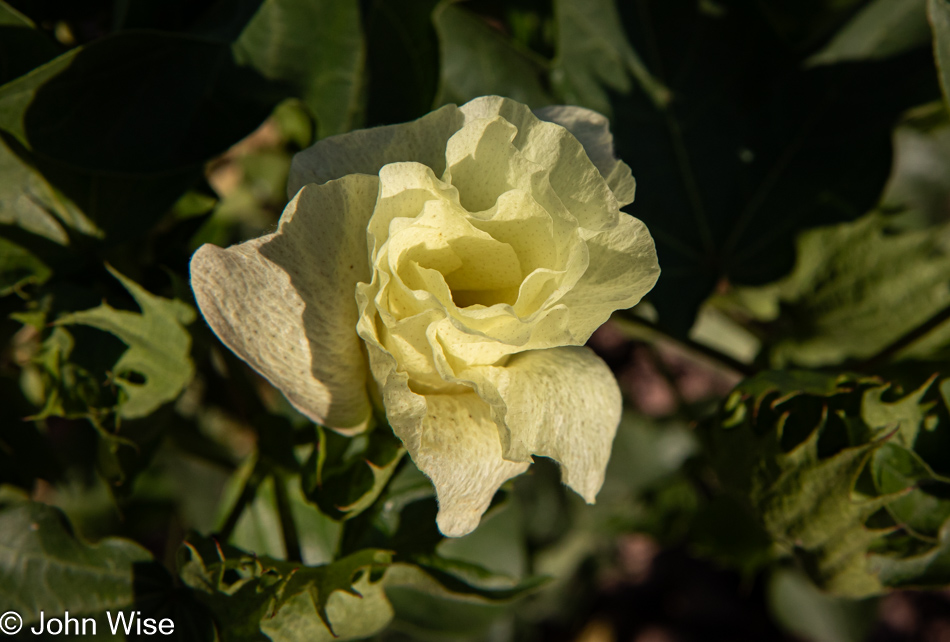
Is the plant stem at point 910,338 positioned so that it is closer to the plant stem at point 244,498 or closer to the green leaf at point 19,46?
the plant stem at point 244,498

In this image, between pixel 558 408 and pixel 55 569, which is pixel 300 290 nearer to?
pixel 558 408

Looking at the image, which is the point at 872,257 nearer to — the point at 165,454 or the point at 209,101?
the point at 209,101

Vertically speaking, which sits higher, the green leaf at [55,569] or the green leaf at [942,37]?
the green leaf at [942,37]

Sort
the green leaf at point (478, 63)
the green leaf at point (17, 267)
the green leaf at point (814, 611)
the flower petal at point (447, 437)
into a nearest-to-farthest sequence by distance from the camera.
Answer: the flower petal at point (447, 437), the green leaf at point (17, 267), the green leaf at point (478, 63), the green leaf at point (814, 611)

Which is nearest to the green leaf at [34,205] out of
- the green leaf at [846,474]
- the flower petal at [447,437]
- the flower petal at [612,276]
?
the flower petal at [447,437]

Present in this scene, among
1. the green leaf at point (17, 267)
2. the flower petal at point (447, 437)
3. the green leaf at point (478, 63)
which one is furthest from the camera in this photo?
the green leaf at point (478, 63)

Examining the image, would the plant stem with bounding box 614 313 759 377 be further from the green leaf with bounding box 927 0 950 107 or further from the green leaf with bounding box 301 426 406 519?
the green leaf with bounding box 301 426 406 519
